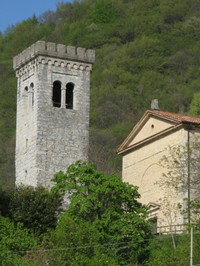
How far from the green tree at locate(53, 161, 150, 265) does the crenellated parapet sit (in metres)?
15.5

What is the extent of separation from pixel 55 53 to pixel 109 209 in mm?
18063

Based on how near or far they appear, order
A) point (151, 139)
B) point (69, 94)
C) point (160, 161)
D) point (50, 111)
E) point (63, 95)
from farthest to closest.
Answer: point (69, 94)
point (63, 95)
point (50, 111)
point (151, 139)
point (160, 161)

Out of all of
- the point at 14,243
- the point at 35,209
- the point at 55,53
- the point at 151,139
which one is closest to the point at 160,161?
the point at 151,139

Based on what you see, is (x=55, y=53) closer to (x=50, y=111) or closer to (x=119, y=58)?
(x=50, y=111)

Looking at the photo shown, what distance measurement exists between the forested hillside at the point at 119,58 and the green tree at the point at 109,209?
4415cm

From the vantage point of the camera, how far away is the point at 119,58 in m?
125

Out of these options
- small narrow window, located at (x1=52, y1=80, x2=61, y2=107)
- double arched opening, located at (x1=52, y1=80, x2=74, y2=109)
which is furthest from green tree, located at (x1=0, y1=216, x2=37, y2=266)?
small narrow window, located at (x1=52, y1=80, x2=61, y2=107)

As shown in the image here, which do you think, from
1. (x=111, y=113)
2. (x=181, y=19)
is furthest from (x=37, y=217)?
(x=181, y=19)

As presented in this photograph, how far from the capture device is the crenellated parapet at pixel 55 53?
62938mm

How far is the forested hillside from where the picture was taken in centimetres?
11038

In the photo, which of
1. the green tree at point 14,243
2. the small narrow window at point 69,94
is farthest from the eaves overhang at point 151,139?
the green tree at point 14,243

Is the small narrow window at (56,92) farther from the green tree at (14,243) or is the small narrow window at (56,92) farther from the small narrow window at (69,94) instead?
the green tree at (14,243)

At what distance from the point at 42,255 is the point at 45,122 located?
18704 mm

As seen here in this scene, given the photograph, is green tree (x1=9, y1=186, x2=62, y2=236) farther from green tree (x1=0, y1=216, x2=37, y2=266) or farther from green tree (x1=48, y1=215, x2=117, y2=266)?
green tree (x1=48, y1=215, x2=117, y2=266)
